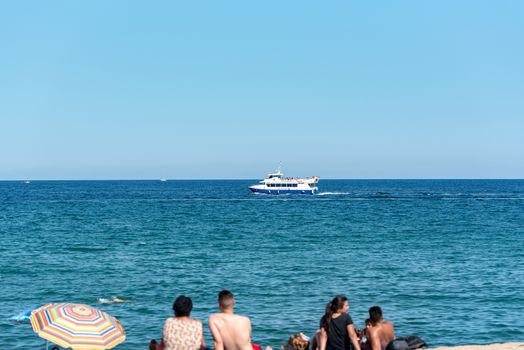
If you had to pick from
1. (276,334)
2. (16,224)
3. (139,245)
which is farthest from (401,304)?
(16,224)

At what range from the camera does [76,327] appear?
35.0ft

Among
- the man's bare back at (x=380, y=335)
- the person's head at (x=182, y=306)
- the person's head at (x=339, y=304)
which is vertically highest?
the person's head at (x=182, y=306)

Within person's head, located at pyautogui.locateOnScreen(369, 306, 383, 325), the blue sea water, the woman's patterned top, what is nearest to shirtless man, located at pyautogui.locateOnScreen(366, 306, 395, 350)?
person's head, located at pyautogui.locateOnScreen(369, 306, 383, 325)

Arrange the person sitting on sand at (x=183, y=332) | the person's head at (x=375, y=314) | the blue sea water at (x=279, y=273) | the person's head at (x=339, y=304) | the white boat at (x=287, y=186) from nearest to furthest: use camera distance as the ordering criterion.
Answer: the person sitting on sand at (x=183, y=332) → the person's head at (x=339, y=304) → the person's head at (x=375, y=314) → the blue sea water at (x=279, y=273) → the white boat at (x=287, y=186)

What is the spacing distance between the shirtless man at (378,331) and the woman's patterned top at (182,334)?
354 cm

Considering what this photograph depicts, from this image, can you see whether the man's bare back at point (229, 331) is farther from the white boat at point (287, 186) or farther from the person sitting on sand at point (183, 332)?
the white boat at point (287, 186)

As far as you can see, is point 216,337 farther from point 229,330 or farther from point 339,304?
point 339,304

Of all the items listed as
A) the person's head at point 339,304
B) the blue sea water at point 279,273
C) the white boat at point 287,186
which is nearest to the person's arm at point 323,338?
the person's head at point 339,304

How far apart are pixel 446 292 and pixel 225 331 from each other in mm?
19326

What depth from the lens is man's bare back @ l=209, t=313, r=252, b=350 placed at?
8.84m

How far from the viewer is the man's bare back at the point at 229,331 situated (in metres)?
8.84

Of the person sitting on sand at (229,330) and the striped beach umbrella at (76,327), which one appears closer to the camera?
the person sitting on sand at (229,330)

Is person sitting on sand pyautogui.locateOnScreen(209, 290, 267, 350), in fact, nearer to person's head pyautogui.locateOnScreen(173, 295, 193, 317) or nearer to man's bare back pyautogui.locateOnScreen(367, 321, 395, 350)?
person's head pyautogui.locateOnScreen(173, 295, 193, 317)

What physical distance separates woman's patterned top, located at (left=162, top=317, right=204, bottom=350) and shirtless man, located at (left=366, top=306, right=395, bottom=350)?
3.54 m
